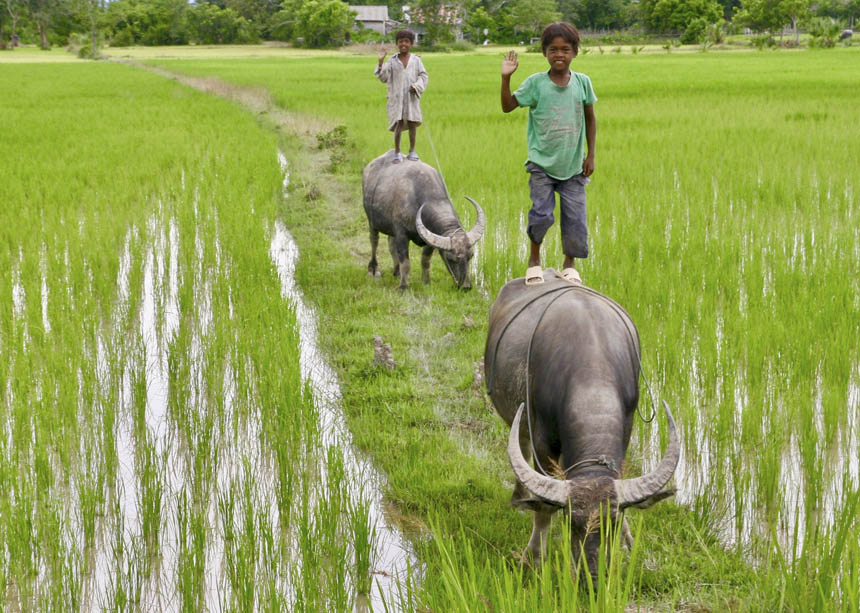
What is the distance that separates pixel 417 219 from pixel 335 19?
4624 cm

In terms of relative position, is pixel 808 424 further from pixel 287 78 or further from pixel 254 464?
pixel 287 78

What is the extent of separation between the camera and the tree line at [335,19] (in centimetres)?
4528

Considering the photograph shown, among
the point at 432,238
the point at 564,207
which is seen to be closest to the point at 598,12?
the point at 432,238

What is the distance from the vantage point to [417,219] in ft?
16.1

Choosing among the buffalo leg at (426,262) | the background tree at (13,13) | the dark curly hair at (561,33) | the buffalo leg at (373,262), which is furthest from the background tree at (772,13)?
the dark curly hair at (561,33)

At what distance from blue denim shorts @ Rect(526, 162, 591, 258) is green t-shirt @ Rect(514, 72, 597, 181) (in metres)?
0.05

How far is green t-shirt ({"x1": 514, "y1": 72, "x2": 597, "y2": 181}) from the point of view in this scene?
10.6ft

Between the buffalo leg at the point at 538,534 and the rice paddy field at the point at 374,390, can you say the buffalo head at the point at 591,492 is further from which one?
the buffalo leg at the point at 538,534

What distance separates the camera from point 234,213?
21.5ft

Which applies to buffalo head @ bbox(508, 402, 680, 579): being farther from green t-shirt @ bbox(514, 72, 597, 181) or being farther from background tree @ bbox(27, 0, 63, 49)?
background tree @ bbox(27, 0, 63, 49)

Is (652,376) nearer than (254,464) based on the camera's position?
No

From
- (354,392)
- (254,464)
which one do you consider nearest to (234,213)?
(354,392)

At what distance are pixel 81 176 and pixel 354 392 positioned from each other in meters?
5.45

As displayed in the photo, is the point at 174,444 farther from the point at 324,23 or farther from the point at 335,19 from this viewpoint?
the point at 324,23
